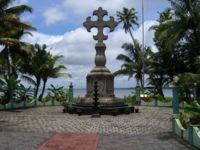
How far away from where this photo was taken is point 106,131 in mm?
13758

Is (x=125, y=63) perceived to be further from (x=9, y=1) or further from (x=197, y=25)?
(x=9, y=1)

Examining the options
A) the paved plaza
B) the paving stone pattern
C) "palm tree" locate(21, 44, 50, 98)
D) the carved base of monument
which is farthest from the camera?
"palm tree" locate(21, 44, 50, 98)

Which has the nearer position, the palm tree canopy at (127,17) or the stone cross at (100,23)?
the stone cross at (100,23)

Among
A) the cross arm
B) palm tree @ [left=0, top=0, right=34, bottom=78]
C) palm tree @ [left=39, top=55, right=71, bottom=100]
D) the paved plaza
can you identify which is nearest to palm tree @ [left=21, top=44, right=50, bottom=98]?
palm tree @ [left=39, top=55, right=71, bottom=100]

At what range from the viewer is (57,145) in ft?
35.5

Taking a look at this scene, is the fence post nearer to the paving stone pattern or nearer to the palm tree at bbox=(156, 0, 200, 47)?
the paving stone pattern

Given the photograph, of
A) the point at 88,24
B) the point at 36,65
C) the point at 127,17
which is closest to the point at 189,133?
the point at 88,24

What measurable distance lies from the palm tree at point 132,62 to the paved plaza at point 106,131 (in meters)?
23.2

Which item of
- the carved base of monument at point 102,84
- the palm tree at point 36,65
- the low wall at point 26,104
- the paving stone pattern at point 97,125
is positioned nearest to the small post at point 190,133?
the paving stone pattern at point 97,125

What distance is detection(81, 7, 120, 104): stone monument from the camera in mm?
21562

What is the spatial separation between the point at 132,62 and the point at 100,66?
2065 centimetres

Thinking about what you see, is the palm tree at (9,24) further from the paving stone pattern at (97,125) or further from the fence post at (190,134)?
the fence post at (190,134)

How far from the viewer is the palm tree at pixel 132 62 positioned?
41747 millimetres

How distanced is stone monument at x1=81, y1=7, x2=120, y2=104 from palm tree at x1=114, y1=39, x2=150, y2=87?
19407mm
